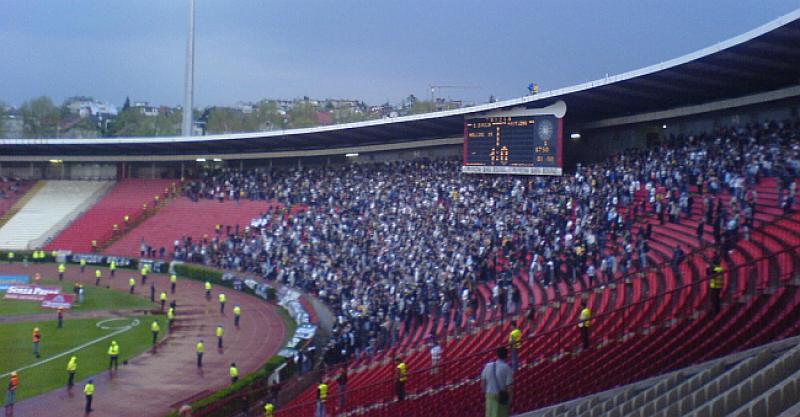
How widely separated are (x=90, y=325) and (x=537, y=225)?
56.6 feet

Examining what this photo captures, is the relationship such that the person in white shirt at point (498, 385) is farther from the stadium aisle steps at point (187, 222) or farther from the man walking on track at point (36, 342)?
the stadium aisle steps at point (187, 222)

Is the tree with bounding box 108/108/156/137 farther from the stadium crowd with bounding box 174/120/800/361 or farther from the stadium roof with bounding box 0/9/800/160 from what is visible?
the stadium crowd with bounding box 174/120/800/361

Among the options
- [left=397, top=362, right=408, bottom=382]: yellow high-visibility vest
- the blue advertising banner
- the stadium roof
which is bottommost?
the blue advertising banner

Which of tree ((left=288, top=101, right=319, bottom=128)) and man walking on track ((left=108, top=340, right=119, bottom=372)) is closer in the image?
man walking on track ((left=108, top=340, right=119, bottom=372))

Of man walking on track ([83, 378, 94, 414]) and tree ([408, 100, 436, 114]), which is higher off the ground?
tree ([408, 100, 436, 114])

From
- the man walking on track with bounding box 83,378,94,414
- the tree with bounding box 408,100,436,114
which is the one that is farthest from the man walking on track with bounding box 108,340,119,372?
the tree with bounding box 408,100,436,114

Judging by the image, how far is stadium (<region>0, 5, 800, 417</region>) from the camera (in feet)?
38.8

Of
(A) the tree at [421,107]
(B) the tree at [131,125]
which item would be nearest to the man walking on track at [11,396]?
(A) the tree at [421,107]

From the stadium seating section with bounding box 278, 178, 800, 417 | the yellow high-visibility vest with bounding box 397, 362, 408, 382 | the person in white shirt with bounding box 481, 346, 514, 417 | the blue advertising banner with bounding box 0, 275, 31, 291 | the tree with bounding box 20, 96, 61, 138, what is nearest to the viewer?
the person in white shirt with bounding box 481, 346, 514, 417

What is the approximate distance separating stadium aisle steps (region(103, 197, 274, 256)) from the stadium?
0.65ft

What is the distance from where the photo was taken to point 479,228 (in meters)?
29.7

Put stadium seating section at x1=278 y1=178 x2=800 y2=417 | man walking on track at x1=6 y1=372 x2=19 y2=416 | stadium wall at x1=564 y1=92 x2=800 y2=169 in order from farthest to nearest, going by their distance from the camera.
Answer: stadium wall at x1=564 y1=92 x2=800 y2=169 < man walking on track at x1=6 y1=372 x2=19 y2=416 < stadium seating section at x1=278 y1=178 x2=800 y2=417

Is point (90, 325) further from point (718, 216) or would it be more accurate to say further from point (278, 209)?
point (718, 216)

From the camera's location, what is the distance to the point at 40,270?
42906 millimetres
